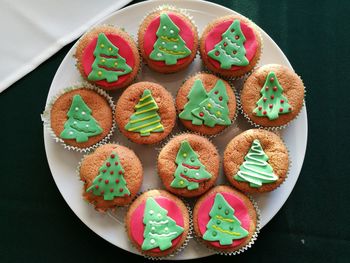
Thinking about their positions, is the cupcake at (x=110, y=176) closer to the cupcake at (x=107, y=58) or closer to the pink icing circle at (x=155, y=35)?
the cupcake at (x=107, y=58)

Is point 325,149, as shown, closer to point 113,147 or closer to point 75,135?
point 113,147

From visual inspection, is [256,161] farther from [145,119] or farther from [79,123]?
[79,123]


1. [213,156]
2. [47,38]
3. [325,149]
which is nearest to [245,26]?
[213,156]

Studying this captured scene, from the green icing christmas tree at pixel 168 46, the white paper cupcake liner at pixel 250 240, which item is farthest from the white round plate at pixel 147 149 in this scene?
the green icing christmas tree at pixel 168 46

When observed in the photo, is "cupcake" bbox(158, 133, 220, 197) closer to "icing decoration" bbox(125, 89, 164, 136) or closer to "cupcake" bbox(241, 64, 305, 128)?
"icing decoration" bbox(125, 89, 164, 136)

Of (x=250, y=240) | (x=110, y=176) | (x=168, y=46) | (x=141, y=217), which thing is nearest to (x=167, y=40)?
(x=168, y=46)

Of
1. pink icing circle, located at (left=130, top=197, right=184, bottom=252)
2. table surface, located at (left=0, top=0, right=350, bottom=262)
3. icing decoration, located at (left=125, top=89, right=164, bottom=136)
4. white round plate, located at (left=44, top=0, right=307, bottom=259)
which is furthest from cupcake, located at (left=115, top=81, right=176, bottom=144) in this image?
table surface, located at (left=0, top=0, right=350, bottom=262)
